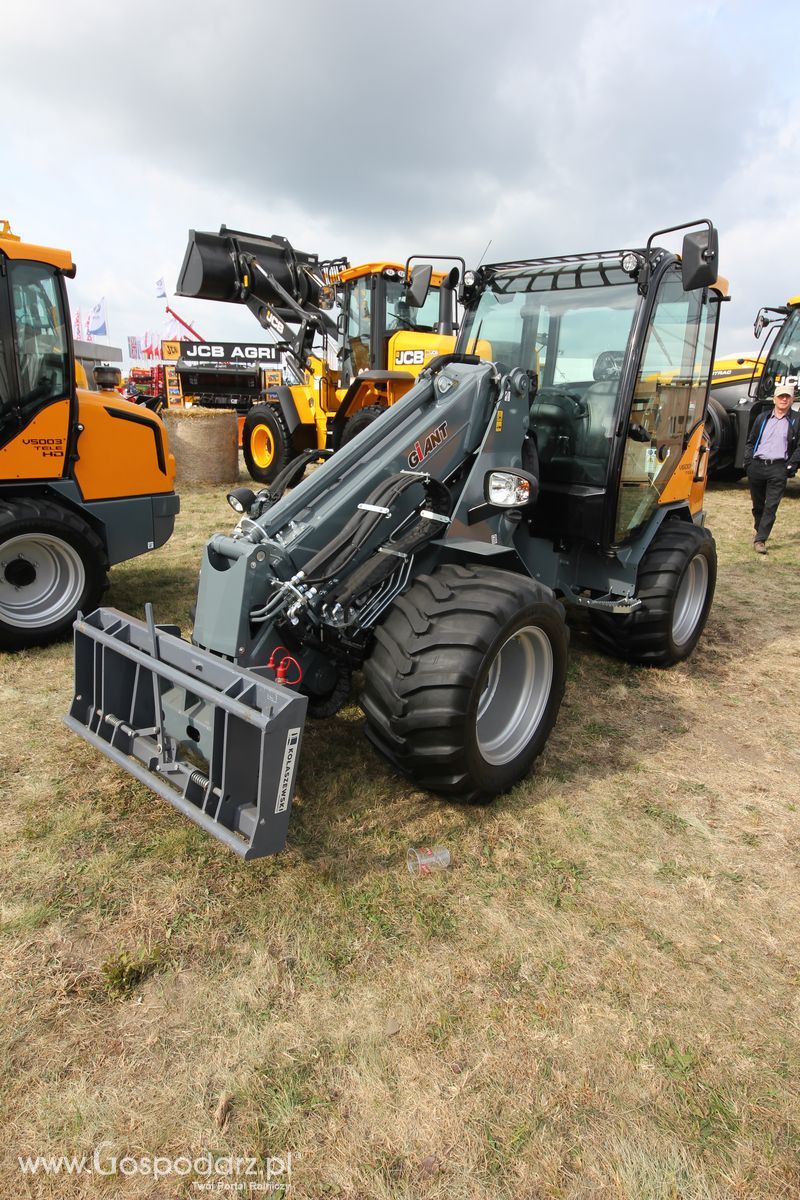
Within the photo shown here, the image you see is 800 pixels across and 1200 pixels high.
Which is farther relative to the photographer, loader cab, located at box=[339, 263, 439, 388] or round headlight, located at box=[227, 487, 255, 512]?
loader cab, located at box=[339, 263, 439, 388]

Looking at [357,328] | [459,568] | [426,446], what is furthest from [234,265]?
[459,568]

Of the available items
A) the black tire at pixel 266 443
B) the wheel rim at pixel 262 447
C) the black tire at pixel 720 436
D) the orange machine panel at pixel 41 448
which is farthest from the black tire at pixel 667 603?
the wheel rim at pixel 262 447

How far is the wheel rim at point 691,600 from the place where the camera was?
199 inches

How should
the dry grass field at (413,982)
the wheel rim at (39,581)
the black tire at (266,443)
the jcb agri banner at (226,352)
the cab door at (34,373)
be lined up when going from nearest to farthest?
the dry grass field at (413,982)
the cab door at (34,373)
the wheel rim at (39,581)
the black tire at (266,443)
the jcb agri banner at (226,352)

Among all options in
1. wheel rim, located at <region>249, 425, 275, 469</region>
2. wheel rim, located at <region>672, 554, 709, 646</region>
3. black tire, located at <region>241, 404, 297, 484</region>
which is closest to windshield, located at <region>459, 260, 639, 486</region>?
wheel rim, located at <region>672, 554, 709, 646</region>

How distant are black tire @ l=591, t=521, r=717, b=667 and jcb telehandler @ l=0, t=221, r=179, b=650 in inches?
140

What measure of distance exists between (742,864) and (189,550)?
20.2ft

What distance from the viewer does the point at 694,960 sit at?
2.50 m

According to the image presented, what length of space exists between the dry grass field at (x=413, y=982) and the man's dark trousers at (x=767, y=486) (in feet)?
18.3

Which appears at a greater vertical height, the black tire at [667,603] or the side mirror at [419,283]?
the side mirror at [419,283]

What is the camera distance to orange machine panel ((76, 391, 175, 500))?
507cm

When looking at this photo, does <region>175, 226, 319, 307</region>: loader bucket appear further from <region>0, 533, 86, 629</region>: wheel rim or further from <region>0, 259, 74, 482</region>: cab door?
<region>0, 533, 86, 629</region>: wheel rim

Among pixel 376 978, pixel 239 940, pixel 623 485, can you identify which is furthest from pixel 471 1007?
pixel 623 485

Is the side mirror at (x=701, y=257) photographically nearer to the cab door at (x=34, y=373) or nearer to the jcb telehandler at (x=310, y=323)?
the cab door at (x=34, y=373)
